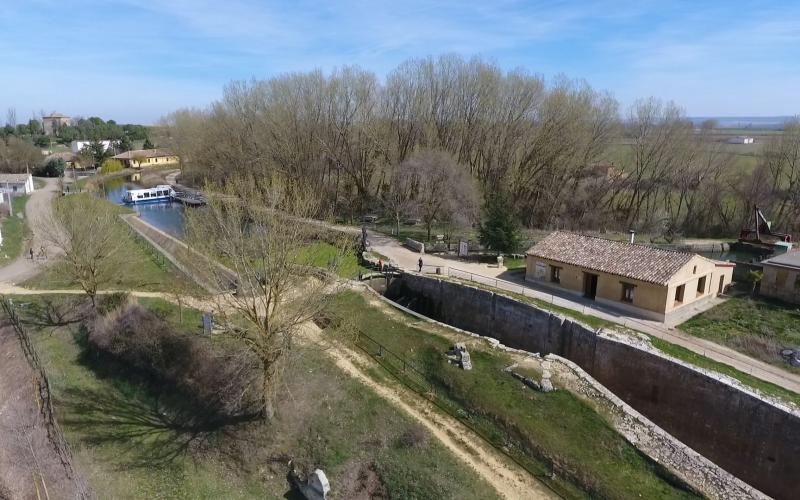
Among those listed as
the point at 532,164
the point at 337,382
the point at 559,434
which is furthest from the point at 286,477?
the point at 532,164

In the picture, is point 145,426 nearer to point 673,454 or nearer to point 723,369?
point 673,454

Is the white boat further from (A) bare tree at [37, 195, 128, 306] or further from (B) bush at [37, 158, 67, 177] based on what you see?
(A) bare tree at [37, 195, 128, 306]

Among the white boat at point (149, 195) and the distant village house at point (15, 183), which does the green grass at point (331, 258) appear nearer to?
the white boat at point (149, 195)

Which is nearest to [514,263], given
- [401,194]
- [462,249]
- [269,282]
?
[462,249]

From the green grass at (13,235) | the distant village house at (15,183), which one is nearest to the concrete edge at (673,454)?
the green grass at (13,235)

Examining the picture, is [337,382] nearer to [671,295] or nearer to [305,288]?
[305,288]

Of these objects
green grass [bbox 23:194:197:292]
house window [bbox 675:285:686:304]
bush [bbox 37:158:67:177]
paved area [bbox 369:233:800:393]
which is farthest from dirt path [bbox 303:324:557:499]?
bush [bbox 37:158:67:177]

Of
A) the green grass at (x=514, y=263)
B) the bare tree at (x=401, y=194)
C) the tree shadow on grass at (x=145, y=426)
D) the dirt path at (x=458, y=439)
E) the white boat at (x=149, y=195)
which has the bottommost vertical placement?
the tree shadow on grass at (x=145, y=426)
